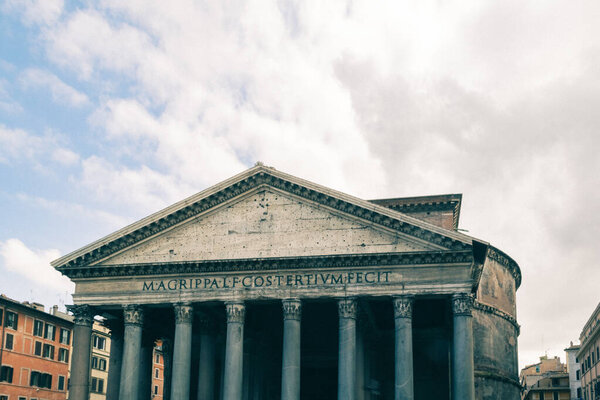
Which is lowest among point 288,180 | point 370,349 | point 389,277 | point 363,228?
point 370,349

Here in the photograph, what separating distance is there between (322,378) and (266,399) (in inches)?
123

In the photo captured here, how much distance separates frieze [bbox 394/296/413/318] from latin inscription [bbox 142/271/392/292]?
857mm

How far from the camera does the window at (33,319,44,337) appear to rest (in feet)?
156

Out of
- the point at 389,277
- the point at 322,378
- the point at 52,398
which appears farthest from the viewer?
the point at 52,398

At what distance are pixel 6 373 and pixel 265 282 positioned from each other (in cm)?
2418

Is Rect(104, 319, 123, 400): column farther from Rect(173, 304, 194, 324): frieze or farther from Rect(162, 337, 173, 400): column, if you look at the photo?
Rect(173, 304, 194, 324): frieze

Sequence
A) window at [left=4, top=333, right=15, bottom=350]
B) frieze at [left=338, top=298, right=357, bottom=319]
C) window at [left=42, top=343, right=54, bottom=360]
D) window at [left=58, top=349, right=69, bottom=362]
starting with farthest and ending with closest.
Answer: window at [left=58, top=349, right=69, bottom=362]
window at [left=42, top=343, right=54, bottom=360]
window at [left=4, top=333, right=15, bottom=350]
frieze at [left=338, top=298, right=357, bottom=319]

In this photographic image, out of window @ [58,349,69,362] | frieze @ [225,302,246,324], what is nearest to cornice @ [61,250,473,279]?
frieze @ [225,302,246,324]

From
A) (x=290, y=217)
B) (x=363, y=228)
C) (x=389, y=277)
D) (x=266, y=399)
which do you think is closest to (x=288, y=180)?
(x=290, y=217)

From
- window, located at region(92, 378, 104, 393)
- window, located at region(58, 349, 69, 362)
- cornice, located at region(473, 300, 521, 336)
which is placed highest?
cornice, located at region(473, 300, 521, 336)

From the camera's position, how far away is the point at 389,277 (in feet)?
89.4

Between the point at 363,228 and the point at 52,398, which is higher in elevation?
the point at 363,228

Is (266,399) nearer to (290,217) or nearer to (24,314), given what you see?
(290,217)

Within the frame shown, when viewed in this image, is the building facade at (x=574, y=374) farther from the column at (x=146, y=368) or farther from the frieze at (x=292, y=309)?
the frieze at (x=292, y=309)
